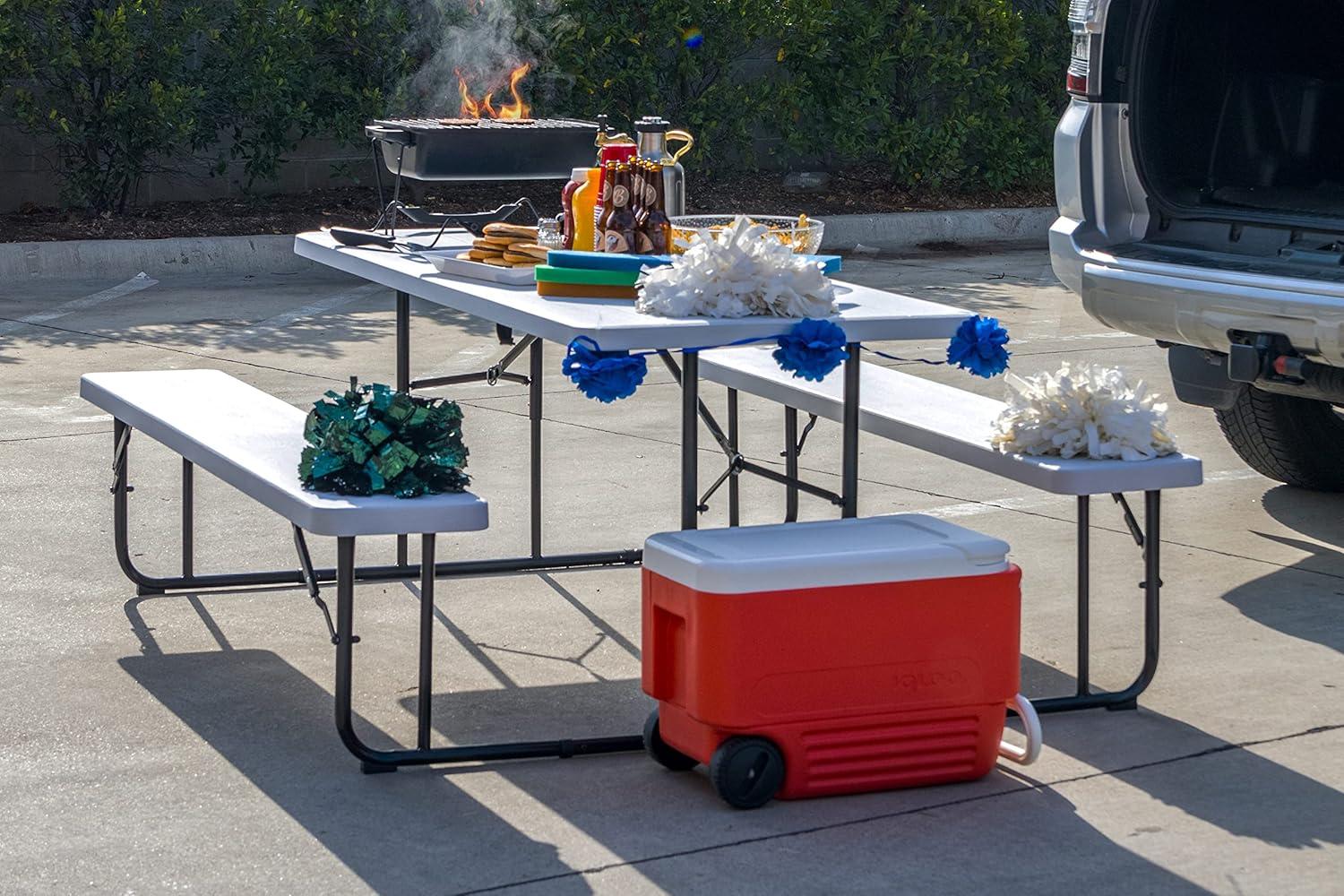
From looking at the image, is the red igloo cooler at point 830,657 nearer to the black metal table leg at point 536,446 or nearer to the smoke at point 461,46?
the black metal table leg at point 536,446

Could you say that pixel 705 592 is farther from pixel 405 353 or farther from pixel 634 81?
pixel 634 81

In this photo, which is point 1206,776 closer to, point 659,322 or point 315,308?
point 659,322

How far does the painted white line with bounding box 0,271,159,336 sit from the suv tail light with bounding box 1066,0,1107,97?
5.49m

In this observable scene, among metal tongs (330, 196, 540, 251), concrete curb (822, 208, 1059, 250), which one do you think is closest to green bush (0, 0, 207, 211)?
concrete curb (822, 208, 1059, 250)

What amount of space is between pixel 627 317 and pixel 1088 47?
2.21m

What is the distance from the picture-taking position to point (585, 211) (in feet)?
15.3

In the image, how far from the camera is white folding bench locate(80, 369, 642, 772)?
3.71 metres

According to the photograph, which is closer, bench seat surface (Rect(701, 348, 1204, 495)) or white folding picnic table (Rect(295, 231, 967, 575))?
white folding picnic table (Rect(295, 231, 967, 575))

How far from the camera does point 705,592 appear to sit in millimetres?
3611

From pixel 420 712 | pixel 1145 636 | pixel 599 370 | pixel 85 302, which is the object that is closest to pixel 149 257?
pixel 85 302

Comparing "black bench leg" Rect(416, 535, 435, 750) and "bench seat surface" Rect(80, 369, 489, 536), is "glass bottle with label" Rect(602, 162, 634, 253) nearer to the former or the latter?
"bench seat surface" Rect(80, 369, 489, 536)

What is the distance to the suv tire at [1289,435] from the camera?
6.05 metres

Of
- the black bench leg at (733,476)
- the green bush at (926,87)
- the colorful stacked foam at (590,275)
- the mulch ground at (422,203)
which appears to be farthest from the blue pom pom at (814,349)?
the green bush at (926,87)

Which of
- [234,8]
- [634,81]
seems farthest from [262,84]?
[634,81]
